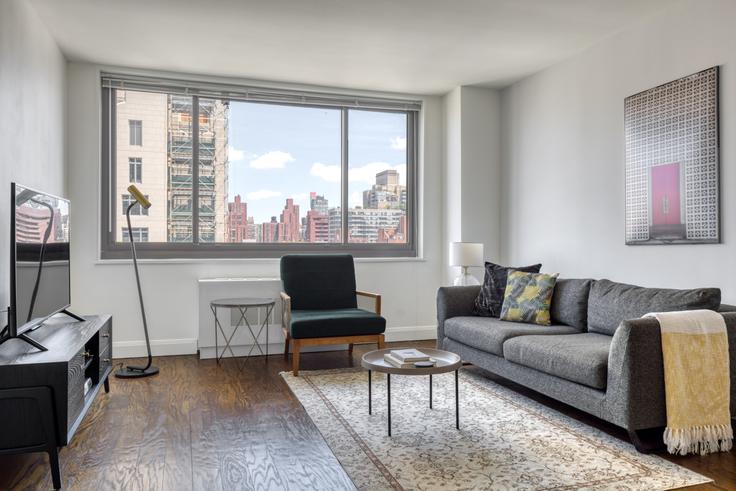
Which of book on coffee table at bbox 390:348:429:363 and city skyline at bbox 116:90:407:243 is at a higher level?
city skyline at bbox 116:90:407:243

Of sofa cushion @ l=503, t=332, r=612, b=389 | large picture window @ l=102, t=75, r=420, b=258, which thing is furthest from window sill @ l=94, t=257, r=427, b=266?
sofa cushion @ l=503, t=332, r=612, b=389

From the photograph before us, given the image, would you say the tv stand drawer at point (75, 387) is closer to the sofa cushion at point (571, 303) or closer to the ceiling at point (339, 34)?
the ceiling at point (339, 34)

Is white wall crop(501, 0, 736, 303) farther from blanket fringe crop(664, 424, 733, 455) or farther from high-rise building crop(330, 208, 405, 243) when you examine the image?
high-rise building crop(330, 208, 405, 243)

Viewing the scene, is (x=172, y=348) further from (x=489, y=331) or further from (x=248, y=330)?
(x=489, y=331)

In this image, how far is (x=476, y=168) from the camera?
5.65 metres

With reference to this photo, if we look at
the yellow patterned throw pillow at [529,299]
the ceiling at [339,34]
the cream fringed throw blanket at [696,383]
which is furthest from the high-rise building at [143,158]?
the cream fringed throw blanket at [696,383]

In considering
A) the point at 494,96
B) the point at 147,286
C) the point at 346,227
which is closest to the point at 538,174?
the point at 494,96

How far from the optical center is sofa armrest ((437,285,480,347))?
4.51 meters

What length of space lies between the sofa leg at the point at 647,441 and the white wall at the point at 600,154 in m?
1.05

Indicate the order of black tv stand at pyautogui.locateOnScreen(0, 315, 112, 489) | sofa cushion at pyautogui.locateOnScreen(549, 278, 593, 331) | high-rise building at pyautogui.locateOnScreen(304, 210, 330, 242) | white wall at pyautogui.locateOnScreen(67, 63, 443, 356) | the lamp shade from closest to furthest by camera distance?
black tv stand at pyautogui.locateOnScreen(0, 315, 112, 489)
sofa cushion at pyautogui.locateOnScreen(549, 278, 593, 331)
white wall at pyautogui.locateOnScreen(67, 63, 443, 356)
the lamp shade
high-rise building at pyautogui.locateOnScreen(304, 210, 330, 242)

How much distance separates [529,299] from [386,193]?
233 cm

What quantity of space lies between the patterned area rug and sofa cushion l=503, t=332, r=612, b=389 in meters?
0.29

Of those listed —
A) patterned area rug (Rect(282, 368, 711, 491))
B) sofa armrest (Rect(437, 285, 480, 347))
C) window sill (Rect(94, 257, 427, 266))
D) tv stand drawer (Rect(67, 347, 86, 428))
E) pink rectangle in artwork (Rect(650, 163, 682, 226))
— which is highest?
pink rectangle in artwork (Rect(650, 163, 682, 226))

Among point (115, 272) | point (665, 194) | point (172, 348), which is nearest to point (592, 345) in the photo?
point (665, 194)
